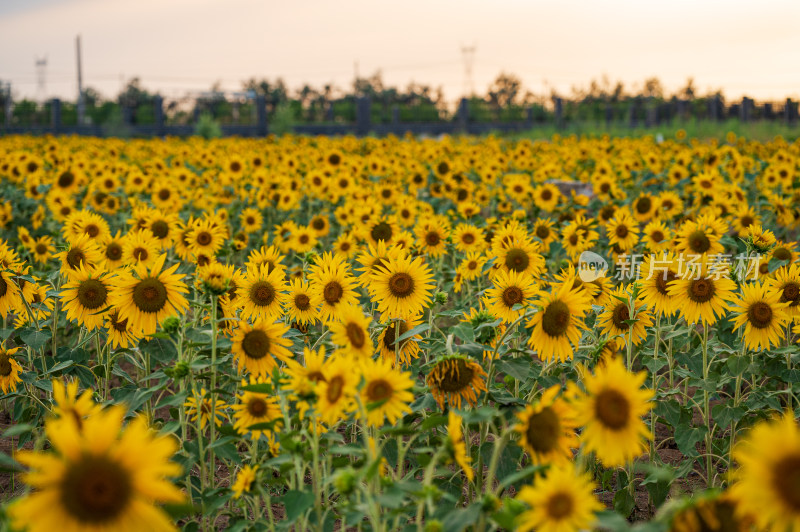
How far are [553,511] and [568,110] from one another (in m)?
39.4

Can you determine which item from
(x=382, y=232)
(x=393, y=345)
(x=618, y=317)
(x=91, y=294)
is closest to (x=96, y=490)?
(x=393, y=345)

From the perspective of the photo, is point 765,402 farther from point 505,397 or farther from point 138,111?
point 138,111

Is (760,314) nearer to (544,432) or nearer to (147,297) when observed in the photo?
(544,432)

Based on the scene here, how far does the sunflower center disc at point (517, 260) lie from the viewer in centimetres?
386

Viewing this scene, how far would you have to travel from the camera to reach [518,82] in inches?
3236

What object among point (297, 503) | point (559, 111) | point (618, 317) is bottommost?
point (297, 503)

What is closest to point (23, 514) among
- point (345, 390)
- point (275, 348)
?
point (345, 390)

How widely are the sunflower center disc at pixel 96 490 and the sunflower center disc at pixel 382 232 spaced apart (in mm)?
3877

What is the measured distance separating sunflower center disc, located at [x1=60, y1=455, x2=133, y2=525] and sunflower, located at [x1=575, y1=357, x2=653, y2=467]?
95cm

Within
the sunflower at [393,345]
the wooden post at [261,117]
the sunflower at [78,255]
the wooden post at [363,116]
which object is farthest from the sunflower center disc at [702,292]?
the wooden post at [363,116]

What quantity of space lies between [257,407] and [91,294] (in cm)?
122

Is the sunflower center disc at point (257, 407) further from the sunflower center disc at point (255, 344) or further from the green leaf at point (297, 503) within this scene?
the green leaf at point (297, 503)

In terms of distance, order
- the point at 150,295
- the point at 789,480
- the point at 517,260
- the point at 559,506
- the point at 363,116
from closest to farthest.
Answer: the point at 789,480 → the point at 559,506 → the point at 150,295 → the point at 517,260 → the point at 363,116

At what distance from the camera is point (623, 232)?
18.1ft
